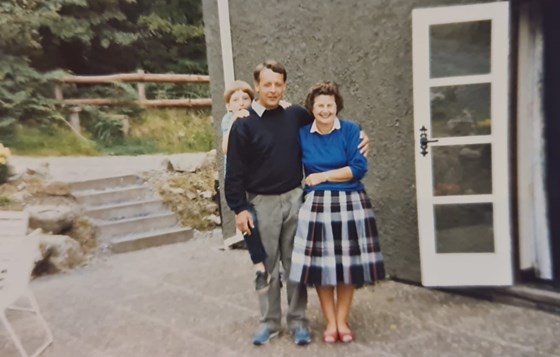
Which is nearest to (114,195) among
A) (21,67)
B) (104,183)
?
(104,183)

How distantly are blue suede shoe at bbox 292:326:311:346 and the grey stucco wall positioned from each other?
145cm

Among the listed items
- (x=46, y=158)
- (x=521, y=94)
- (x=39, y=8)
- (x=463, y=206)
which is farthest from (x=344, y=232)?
(x=39, y=8)

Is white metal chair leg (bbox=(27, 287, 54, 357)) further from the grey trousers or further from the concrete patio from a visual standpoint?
the grey trousers

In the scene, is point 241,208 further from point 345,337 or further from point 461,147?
point 461,147

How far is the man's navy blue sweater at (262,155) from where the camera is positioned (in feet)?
11.8

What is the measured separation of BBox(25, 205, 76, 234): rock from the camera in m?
6.47

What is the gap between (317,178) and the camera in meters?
3.62

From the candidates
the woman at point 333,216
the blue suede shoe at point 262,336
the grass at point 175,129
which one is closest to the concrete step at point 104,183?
the grass at point 175,129

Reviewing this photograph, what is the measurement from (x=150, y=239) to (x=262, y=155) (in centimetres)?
377

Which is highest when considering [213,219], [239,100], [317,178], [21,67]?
[21,67]

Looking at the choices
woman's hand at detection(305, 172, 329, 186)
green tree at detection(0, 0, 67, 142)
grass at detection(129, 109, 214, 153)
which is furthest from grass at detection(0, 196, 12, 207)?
woman's hand at detection(305, 172, 329, 186)

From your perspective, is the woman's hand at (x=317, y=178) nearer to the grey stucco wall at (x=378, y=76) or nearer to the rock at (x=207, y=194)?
the grey stucco wall at (x=378, y=76)

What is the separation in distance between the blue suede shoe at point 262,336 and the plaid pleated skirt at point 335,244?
1.42ft

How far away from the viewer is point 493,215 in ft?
14.2
